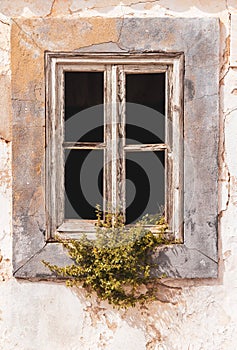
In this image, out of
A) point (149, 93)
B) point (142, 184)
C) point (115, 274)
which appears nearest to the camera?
point (115, 274)

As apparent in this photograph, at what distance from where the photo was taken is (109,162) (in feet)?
11.4

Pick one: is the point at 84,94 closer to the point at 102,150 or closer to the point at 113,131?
the point at 102,150

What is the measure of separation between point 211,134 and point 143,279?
975 millimetres

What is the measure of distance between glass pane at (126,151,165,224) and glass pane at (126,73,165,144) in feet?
0.53

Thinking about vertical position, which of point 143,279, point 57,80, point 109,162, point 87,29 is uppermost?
point 87,29

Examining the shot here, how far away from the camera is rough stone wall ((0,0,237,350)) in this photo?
340cm

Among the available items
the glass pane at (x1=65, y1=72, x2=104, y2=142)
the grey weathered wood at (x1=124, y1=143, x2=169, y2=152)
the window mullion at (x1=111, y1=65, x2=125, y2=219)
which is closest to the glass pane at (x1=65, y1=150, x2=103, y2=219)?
the glass pane at (x1=65, y1=72, x2=104, y2=142)

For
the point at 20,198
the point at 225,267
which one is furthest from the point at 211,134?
the point at 20,198

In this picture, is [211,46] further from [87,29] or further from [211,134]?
[87,29]

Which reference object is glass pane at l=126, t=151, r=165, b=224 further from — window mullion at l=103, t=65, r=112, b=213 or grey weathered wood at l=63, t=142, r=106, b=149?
grey weathered wood at l=63, t=142, r=106, b=149

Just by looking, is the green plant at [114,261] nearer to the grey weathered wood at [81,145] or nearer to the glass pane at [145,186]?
the glass pane at [145,186]

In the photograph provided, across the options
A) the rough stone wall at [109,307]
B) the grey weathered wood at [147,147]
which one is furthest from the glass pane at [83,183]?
the rough stone wall at [109,307]

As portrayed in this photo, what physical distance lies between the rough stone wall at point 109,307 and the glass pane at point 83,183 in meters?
0.50

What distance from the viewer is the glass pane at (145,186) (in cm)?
371
